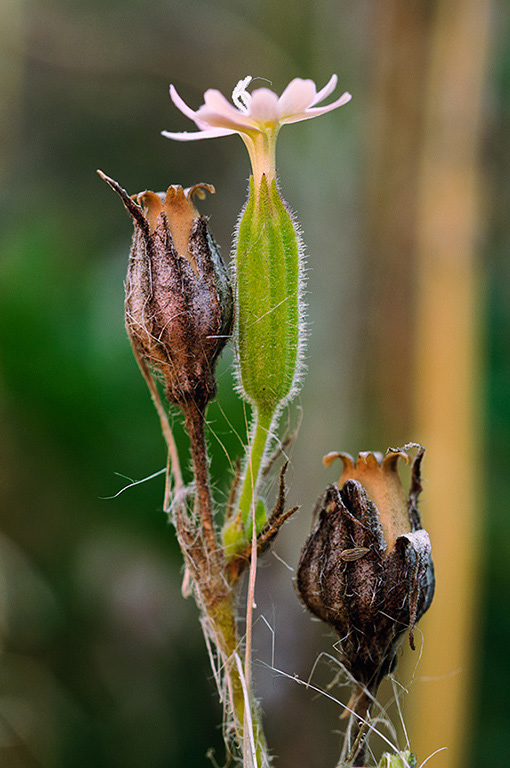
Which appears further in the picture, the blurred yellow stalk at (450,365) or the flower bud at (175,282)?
the blurred yellow stalk at (450,365)

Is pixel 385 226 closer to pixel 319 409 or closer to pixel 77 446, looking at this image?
pixel 319 409

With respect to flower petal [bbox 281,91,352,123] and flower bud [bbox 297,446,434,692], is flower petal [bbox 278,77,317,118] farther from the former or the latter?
flower bud [bbox 297,446,434,692]

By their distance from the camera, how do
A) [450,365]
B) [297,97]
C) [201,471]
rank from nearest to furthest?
[297,97]
[201,471]
[450,365]

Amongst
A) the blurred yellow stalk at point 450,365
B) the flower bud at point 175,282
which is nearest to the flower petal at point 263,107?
the flower bud at point 175,282

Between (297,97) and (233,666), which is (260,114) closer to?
(297,97)

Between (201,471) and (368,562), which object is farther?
(201,471)

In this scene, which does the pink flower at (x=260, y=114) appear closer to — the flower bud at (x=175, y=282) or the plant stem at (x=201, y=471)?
the flower bud at (x=175, y=282)

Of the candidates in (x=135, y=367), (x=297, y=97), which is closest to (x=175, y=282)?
(x=297, y=97)

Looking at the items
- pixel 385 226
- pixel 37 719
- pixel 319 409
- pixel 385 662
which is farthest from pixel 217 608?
pixel 385 226
